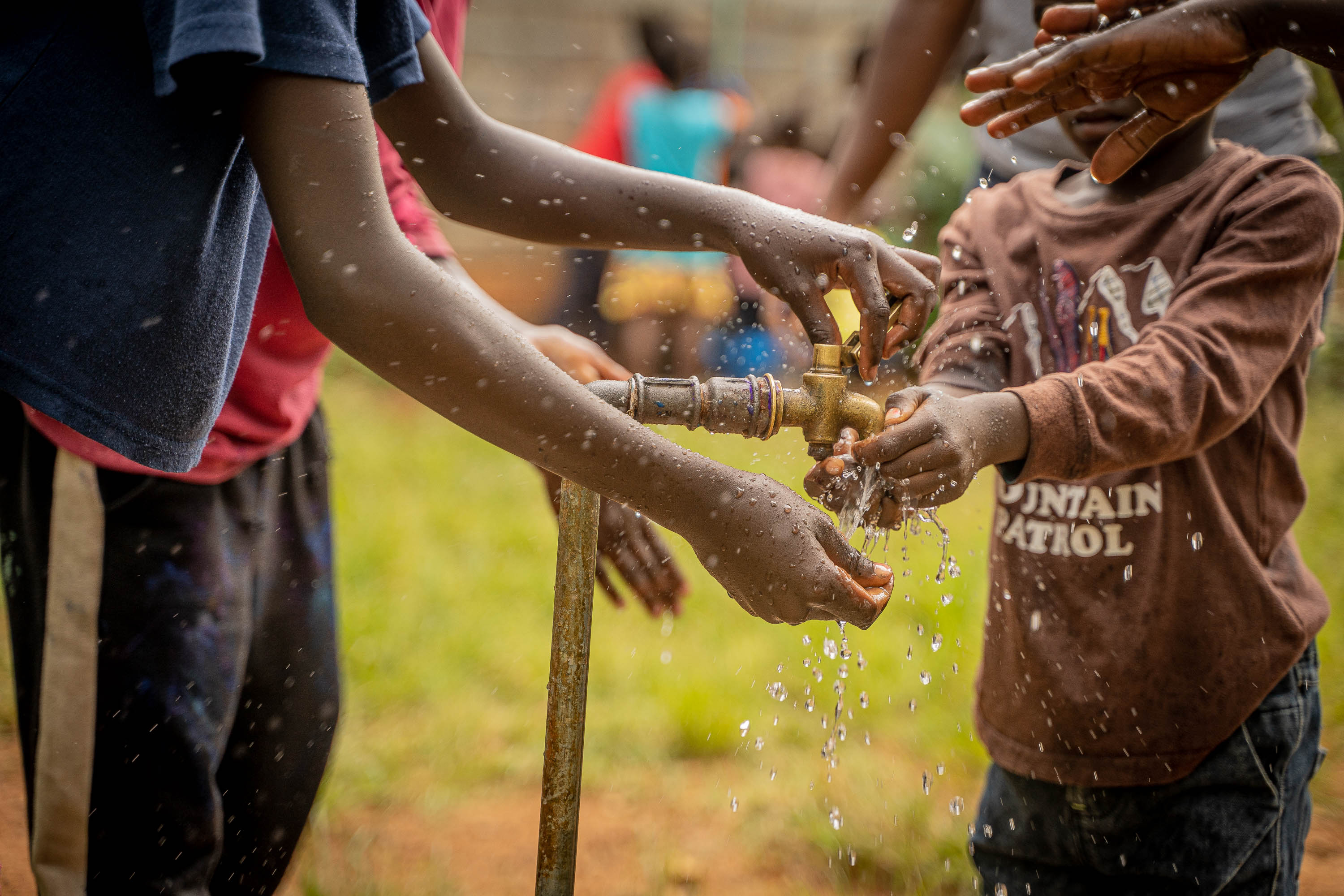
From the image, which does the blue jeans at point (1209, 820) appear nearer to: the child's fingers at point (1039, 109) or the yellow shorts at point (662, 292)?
the child's fingers at point (1039, 109)

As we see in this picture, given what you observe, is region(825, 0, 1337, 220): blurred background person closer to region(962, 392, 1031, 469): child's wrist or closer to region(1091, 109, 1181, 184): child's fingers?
region(1091, 109, 1181, 184): child's fingers

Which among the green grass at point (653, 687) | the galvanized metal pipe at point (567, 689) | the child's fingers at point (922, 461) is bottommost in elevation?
the green grass at point (653, 687)

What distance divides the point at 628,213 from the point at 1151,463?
0.90 meters

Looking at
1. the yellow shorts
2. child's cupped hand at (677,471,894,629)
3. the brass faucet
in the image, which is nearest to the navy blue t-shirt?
the brass faucet

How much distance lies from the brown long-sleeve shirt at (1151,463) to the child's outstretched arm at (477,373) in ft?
1.77

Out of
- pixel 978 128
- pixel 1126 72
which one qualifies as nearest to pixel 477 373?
pixel 1126 72

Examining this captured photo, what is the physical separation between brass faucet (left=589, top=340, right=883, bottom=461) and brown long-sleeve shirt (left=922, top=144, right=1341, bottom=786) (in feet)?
1.10

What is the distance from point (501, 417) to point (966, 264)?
1.24 meters

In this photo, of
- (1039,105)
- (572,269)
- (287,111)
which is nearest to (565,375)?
(287,111)

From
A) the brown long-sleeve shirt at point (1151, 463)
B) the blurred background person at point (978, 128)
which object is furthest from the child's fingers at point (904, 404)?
the blurred background person at point (978, 128)

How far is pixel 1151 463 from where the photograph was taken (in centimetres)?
158

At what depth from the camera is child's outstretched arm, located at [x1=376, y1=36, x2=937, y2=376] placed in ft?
4.99

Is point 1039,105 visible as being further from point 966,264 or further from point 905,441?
point 905,441

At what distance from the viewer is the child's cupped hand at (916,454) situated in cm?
144
